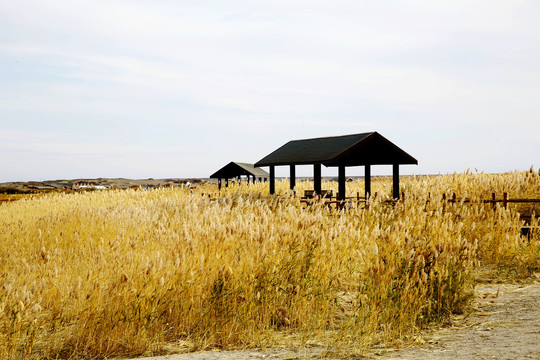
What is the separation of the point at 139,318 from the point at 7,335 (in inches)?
45.2

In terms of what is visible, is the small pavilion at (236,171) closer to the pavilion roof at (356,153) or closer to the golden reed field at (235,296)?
the pavilion roof at (356,153)

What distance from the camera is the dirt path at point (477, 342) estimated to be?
3.95 meters

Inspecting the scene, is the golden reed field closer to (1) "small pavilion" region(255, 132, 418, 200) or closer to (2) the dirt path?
(2) the dirt path

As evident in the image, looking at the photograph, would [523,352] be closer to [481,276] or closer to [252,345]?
[252,345]

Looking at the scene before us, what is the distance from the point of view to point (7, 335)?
409 cm

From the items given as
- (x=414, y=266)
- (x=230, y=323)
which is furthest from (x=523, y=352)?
(x=230, y=323)

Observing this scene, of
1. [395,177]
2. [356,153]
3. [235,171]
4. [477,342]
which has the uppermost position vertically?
[356,153]

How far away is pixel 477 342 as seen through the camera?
4.33 m

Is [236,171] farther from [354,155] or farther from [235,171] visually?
[354,155]

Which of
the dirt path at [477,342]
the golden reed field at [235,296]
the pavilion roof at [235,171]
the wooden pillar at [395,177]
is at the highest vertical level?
the pavilion roof at [235,171]

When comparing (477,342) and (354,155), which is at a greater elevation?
(354,155)

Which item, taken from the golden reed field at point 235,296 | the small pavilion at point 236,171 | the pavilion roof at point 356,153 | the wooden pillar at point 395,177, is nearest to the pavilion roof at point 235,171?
the small pavilion at point 236,171

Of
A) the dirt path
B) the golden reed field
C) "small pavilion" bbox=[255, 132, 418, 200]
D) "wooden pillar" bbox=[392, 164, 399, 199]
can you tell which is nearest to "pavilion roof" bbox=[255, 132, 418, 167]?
"small pavilion" bbox=[255, 132, 418, 200]

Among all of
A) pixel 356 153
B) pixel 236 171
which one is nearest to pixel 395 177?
pixel 356 153
